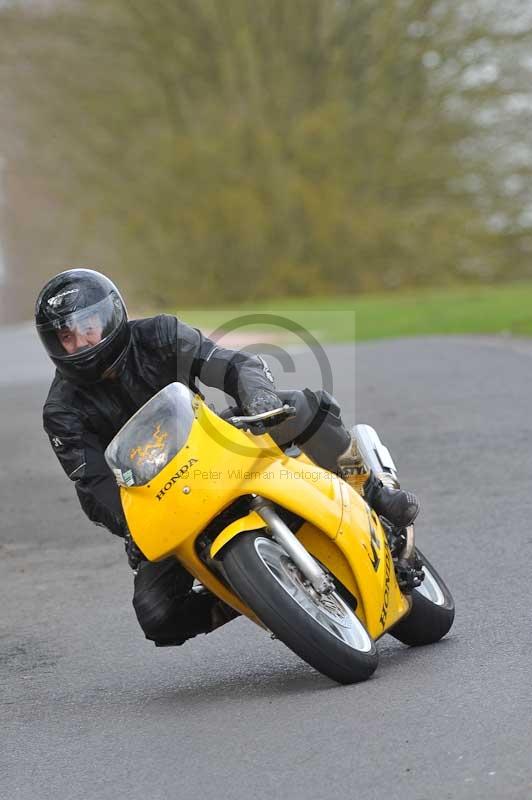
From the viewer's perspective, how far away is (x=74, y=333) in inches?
212

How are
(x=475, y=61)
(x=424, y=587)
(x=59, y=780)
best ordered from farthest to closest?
1. (x=475, y=61)
2. (x=424, y=587)
3. (x=59, y=780)

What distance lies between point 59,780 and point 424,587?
1881 millimetres

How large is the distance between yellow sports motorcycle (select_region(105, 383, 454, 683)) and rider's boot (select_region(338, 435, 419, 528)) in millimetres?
385

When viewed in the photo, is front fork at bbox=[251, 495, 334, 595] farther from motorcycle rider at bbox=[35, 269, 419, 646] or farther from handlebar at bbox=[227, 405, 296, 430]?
motorcycle rider at bbox=[35, 269, 419, 646]

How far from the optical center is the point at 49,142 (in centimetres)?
4072

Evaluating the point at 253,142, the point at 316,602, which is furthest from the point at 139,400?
the point at 253,142

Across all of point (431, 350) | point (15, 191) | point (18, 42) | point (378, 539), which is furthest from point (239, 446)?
point (15, 191)

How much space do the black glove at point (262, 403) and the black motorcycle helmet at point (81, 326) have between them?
62 centimetres

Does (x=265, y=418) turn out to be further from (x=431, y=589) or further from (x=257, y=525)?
(x=431, y=589)

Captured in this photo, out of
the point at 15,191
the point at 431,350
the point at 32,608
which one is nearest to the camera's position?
the point at 32,608

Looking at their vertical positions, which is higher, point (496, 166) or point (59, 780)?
point (59, 780)

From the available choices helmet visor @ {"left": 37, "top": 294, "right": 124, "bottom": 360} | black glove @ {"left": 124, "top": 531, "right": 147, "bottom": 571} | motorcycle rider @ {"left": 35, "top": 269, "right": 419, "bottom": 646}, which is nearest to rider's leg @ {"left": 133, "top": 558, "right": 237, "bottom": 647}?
motorcycle rider @ {"left": 35, "top": 269, "right": 419, "bottom": 646}

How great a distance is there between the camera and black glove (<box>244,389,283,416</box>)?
511cm

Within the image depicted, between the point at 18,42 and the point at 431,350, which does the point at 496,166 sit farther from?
the point at 431,350
